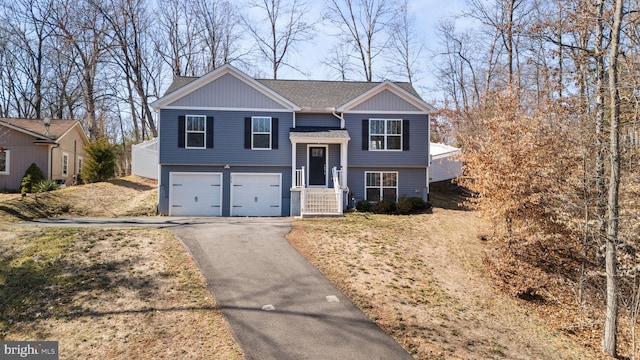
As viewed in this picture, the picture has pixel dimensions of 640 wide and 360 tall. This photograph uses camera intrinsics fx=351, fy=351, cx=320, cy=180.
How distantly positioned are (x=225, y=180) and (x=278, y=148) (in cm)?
281

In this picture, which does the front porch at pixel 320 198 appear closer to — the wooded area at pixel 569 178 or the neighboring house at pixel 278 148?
the neighboring house at pixel 278 148

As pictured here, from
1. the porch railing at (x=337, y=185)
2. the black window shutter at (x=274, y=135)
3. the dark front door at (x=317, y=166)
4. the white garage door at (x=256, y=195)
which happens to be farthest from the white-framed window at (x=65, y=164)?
the porch railing at (x=337, y=185)

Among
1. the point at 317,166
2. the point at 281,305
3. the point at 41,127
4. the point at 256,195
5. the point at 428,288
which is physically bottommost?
the point at 428,288

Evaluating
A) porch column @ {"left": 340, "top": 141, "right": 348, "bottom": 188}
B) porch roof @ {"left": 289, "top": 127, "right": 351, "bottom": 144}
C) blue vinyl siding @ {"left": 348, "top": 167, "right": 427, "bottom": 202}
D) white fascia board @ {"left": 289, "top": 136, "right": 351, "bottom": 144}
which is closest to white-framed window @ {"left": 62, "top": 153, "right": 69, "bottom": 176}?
porch roof @ {"left": 289, "top": 127, "right": 351, "bottom": 144}

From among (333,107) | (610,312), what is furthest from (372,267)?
(333,107)

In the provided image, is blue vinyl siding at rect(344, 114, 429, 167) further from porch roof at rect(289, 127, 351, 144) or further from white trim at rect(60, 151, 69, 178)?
white trim at rect(60, 151, 69, 178)

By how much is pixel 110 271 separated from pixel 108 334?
2.46 meters

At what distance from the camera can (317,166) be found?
1659 cm

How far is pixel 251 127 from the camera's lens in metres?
16.0

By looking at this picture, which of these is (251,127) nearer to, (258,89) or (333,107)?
(258,89)

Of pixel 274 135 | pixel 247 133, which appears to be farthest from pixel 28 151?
pixel 274 135

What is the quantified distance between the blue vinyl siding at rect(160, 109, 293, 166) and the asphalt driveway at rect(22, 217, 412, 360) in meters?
5.64

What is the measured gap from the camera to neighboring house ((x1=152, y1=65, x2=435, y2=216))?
51.3 ft

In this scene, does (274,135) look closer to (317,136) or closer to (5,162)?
(317,136)
